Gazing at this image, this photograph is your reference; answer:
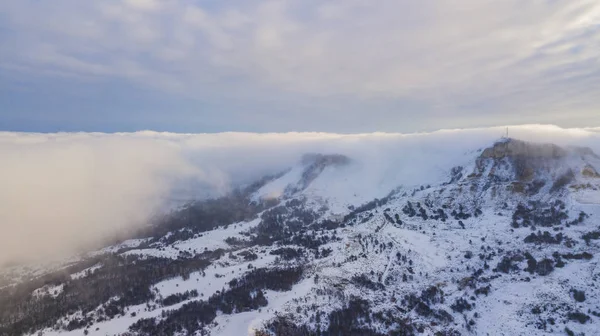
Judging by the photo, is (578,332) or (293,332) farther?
(293,332)

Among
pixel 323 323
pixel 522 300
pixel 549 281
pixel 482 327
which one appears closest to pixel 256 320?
pixel 323 323

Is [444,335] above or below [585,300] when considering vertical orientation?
below

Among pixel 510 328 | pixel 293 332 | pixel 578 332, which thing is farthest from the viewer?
pixel 293 332

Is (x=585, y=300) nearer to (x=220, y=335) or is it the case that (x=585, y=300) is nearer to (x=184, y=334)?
(x=220, y=335)

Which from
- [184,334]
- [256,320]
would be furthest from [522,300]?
[184,334]

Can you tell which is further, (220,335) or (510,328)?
(220,335)

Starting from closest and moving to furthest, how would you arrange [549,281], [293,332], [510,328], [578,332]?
[578,332] → [510,328] → [293,332] → [549,281]

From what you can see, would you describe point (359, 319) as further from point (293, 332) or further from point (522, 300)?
point (522, 300)

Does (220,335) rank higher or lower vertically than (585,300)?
lower

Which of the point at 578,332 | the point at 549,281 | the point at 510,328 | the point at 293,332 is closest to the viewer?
the point at 578,332
